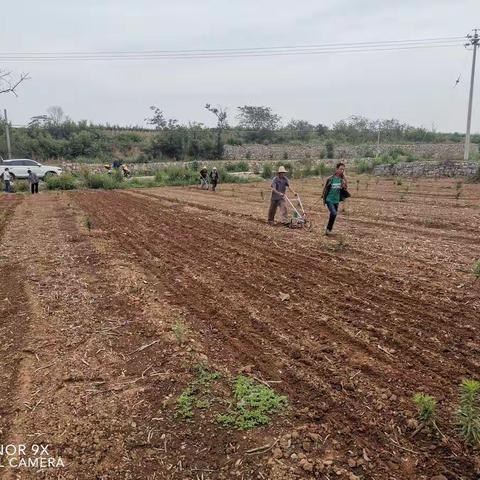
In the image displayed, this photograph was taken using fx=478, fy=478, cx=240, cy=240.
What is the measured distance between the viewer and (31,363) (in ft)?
15.3

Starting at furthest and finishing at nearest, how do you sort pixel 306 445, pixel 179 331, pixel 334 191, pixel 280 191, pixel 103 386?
1. pixel 280 191
2. pixel 334 191
3. pixel 179 331
4. pixel 103 386
5. pixel 306 445

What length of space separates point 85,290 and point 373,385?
4.36m

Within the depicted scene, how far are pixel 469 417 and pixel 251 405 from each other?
1629 mm

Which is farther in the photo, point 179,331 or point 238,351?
point 179,331

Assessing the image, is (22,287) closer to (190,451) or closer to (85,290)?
(85,290)

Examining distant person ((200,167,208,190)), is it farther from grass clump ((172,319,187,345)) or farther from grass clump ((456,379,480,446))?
grass clump ((456,379,480,446))

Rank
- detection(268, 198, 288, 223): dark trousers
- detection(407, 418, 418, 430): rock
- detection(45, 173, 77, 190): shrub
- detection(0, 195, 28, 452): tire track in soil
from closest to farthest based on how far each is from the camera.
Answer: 1. detection(407, 418, 418, 430): rock
2. detection(0, 195, 28, 452): tire track in soil
3. detection(268, 198, 288, 223): dark trousers
4. detection(45, 173, 77, 190): shrub

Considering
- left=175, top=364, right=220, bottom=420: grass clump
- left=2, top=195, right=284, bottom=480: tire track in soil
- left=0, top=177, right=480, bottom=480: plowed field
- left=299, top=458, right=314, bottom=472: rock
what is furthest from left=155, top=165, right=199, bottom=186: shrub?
left=299, top=458, right=314, bottom=472: rock

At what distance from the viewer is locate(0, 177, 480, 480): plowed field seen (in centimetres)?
337

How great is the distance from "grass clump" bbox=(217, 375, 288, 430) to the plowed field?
0.24 feet

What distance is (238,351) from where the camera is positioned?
4785mm

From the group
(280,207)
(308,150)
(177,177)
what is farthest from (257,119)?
(280,207)

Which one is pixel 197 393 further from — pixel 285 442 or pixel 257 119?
pixel 257 119

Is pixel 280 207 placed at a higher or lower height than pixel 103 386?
higher
